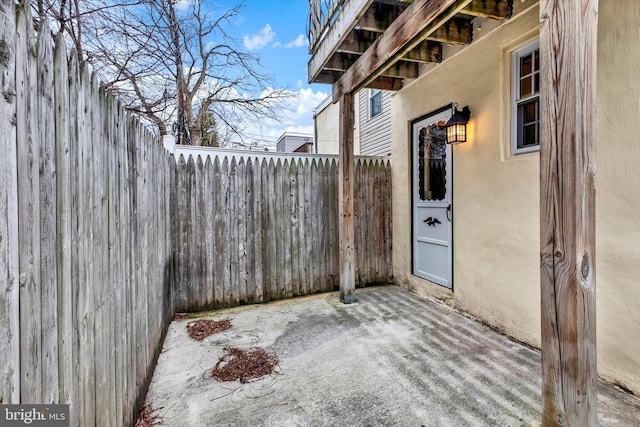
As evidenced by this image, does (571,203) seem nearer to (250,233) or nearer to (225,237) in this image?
(250,233)

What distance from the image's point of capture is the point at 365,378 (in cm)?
230

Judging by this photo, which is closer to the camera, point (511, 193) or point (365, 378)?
point (365, 378)

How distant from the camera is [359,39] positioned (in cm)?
343

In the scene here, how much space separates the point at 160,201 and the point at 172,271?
1111 mm

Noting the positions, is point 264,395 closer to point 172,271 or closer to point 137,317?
point 137,317

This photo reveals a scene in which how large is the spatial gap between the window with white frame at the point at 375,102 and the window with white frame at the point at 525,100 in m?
4.29

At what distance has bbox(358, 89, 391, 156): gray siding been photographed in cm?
663

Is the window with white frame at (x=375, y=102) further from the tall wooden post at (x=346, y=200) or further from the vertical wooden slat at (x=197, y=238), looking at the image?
the vertical wooden slat at (x=197, y=238)

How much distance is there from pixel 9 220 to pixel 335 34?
3324 mm

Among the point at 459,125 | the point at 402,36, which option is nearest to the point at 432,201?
the point at 459,125

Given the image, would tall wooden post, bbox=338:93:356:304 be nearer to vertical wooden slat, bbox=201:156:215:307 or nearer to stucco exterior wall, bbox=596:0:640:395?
vertical wooden slat, bbox=201:156:215:307

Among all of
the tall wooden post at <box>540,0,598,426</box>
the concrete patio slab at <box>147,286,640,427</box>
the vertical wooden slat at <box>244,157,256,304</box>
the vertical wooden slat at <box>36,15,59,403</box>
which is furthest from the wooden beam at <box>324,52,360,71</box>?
the vertical wooden slat at <box>36,15,59,403</box>

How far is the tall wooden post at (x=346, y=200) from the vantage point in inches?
155

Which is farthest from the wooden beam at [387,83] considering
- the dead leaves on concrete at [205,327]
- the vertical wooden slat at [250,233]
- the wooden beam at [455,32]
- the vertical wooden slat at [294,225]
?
the dead leaves on concrete at [205,327]
